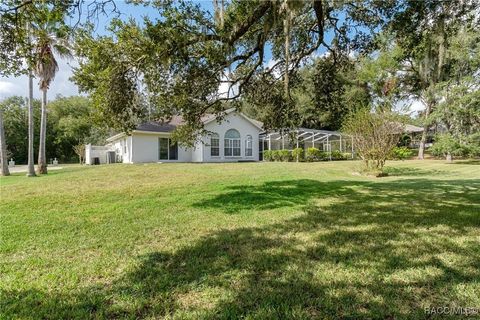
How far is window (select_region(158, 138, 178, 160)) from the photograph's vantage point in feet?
74.2

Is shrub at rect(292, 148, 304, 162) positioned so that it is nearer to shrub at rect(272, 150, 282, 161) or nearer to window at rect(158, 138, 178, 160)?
shrub at rect(272, 150, 282, 161)

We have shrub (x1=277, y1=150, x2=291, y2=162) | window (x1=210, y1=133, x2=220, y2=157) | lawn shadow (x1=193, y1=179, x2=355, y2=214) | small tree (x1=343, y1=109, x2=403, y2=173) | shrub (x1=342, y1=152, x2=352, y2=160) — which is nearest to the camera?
lawn shadow (x1=193, y1=179, x2=355, y2=214)

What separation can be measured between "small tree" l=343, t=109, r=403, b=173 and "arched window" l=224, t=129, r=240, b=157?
12409mm

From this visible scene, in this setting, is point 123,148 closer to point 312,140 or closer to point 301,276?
point 312,140

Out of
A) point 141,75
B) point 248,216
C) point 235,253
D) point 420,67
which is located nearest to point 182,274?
point 235,253

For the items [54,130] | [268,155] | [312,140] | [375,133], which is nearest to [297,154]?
[268,155]

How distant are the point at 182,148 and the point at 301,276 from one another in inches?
799

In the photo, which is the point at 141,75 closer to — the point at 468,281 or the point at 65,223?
the point at 65,223

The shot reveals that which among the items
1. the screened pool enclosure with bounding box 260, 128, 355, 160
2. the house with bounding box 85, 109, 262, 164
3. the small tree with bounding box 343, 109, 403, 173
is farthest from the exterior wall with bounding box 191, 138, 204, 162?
the small tree with bounding box 343, 109, 403, 173

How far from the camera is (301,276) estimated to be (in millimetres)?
3236

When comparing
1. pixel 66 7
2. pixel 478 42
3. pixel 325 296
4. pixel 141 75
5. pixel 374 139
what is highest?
pixel 478 42

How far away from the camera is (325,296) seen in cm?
280

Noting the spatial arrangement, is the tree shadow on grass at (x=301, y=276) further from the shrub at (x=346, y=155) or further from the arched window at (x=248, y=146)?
the shrub at (x=346, y=155)

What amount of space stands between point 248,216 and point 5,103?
43.8 m
